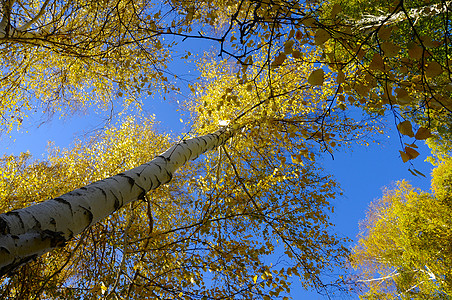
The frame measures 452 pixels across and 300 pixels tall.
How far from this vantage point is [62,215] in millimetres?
1202

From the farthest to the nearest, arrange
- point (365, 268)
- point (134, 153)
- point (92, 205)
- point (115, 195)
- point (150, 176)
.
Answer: point (365, 268)
point (134, 153)
point (150, 176)
point (115, 195)
point (92, 205)

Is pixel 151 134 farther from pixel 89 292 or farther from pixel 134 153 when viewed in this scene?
pixel 89 292

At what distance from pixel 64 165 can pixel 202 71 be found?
5374mm

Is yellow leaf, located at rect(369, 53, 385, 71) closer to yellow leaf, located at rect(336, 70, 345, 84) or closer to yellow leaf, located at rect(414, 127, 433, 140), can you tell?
yellow leaf, located at rect(336, 70, 345, 84)

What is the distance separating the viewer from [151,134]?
7.69 m

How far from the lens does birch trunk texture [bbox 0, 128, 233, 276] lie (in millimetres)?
990

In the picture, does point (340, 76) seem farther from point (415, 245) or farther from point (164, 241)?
point (415, 245)

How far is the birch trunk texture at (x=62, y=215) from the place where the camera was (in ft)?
3.25

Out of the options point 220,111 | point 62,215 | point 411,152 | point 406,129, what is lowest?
point 62,215

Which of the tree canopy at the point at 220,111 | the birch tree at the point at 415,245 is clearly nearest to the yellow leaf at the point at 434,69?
the tree canopy at the point at 220,111

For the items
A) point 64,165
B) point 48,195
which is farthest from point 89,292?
point 64,165

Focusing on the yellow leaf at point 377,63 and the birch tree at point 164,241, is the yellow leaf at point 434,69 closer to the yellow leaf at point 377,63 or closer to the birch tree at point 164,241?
the yellow leaf at point 377,63

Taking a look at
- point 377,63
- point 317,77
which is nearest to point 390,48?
point 377,63

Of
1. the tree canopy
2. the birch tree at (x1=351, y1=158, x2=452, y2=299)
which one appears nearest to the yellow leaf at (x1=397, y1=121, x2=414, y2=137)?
the tree canopy
